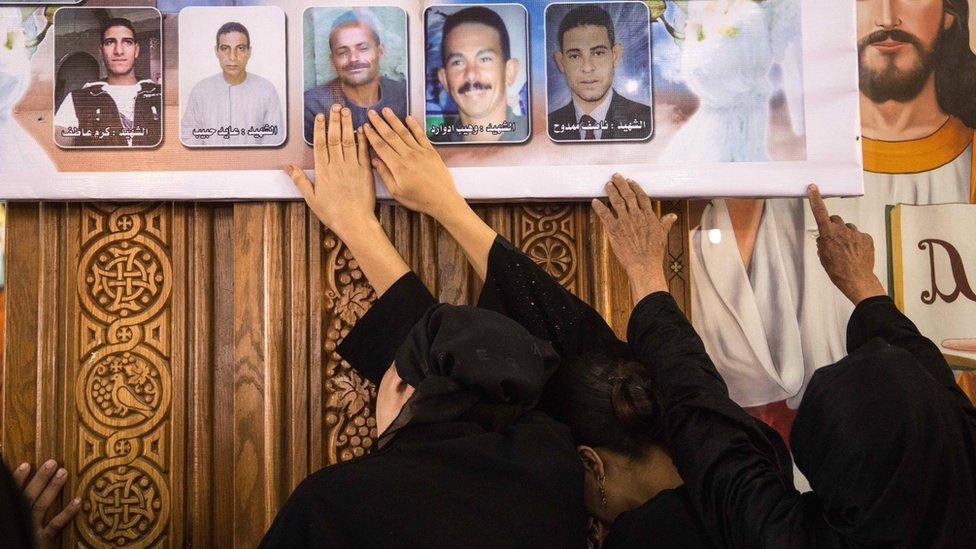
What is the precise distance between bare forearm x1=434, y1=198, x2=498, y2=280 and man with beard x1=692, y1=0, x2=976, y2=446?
1.82ft

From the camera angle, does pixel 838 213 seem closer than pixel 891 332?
No

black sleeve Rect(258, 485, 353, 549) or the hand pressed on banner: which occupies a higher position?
black sleeve Rect(258, 485, 353, 549)

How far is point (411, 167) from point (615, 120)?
501mm

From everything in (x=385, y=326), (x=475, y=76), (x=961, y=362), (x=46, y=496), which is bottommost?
(x=46, y=496)

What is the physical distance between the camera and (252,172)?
1.76 meters

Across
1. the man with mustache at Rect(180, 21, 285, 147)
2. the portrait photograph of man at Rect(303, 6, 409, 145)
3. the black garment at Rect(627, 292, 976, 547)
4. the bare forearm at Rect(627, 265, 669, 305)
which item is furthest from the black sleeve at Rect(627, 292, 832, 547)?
the man with mustache at Rect(180, 21, 285, 147)

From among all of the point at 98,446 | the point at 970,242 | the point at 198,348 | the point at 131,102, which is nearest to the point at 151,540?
the point at 98,446

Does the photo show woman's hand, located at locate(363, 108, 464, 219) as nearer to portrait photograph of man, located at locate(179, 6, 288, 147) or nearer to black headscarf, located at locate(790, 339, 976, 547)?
portrait photograph of man, located at locate(179, 6, 288, 147)

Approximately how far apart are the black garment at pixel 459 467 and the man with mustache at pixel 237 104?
0.64 m

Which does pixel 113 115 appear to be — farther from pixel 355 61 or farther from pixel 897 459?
pixel 897 459

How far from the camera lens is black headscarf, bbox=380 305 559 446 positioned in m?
1.34

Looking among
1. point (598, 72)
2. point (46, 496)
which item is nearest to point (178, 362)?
point (46, 496)

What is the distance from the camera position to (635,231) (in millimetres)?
1754

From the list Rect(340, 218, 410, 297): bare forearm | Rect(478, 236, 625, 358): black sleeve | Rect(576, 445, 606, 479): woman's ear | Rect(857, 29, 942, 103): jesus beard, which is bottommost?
Rect(576, 445, 606, 479): woman's ear
